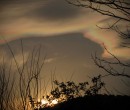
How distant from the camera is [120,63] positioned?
6.59 meters

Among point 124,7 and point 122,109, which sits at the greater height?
point 124,7

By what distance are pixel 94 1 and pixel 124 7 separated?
2.14 feet

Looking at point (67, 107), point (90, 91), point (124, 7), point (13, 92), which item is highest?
point (124, 7)

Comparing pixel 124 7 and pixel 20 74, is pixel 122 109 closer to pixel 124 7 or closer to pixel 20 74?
pixel 20 74

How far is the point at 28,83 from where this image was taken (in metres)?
7.37

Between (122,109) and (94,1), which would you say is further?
(122,109)

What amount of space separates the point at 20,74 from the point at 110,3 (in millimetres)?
2921

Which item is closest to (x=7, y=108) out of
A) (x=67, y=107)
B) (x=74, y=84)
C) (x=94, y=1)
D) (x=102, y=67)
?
(x=102, y=67)

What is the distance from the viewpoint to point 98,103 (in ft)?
36.0

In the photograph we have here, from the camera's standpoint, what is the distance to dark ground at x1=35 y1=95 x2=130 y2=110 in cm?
1066

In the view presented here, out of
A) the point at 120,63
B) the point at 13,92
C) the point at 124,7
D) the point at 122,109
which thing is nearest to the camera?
the point at 124,7

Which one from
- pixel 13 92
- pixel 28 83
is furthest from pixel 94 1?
pixel 13 92

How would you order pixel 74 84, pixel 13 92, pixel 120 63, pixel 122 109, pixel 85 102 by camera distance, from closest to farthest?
pixel 120 63 < pixel 13 92 < pixel 122 109 < pixel 85 102 < pixel 74 84

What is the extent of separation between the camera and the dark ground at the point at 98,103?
10.7 m
